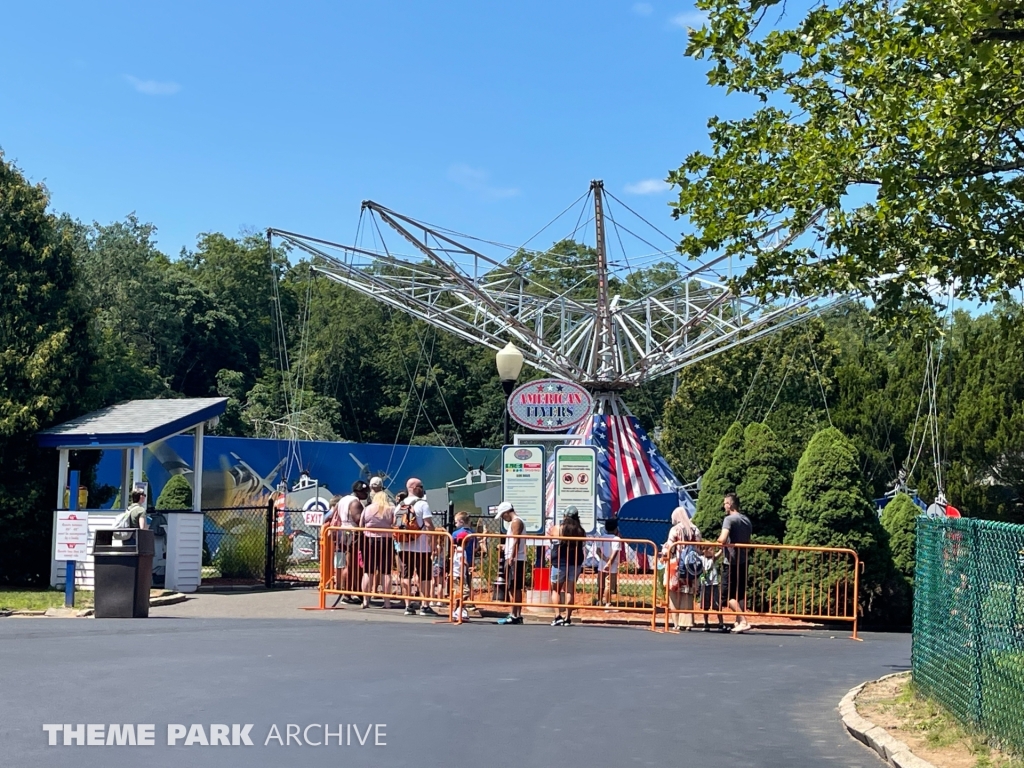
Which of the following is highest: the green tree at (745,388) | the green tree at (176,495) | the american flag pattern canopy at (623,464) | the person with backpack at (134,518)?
the green tree at (745,388)

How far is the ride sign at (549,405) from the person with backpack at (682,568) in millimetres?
4631

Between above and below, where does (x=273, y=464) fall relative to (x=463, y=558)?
above

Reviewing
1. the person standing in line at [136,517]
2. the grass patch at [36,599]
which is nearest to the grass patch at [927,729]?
the person standing in line at [136,517]

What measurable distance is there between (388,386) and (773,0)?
211 feet

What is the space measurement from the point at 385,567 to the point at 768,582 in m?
5.80

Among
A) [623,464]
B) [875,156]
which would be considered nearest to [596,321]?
[623,464]

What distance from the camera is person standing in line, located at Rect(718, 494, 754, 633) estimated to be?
1675 cm

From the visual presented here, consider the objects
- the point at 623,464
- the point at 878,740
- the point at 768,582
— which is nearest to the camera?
the point at 878,740

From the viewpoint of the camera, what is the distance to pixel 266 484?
133 feet

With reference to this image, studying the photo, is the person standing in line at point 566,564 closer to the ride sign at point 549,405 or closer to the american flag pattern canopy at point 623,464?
the ride sign at point 549,405

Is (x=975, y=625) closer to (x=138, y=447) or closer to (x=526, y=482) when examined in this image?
(x=526, y=482)

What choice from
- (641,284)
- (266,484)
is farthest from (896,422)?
(641,284)

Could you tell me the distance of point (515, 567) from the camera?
16781mm

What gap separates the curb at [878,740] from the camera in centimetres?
762
